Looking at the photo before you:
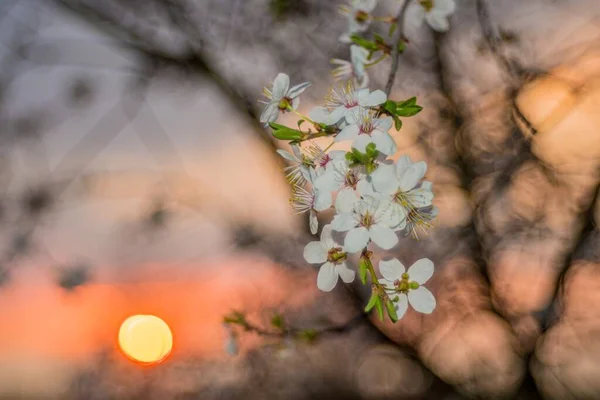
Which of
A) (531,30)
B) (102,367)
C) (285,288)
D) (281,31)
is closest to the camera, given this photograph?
(531,30)

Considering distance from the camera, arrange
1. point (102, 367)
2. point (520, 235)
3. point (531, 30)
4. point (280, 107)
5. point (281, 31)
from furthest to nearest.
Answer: point (102, 367), point (281, 31), point (520, 235), point (531, 30), point (280, 107)

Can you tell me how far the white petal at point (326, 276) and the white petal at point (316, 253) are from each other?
0.04ft

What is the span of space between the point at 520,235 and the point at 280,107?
7.29 feet

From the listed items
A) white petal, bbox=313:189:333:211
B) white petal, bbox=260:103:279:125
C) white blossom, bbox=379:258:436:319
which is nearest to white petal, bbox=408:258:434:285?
white blossom, bbox=379:258:436:319

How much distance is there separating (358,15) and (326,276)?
49 cm

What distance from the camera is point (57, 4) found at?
355 centimetres

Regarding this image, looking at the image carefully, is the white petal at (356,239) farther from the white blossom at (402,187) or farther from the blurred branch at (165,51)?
the blurred branch at (165,51)

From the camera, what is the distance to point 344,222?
33.9 inches

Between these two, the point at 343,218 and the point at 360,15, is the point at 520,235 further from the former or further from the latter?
the point at 343,218

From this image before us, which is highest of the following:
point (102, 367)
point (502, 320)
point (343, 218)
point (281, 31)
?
point (343, 218)

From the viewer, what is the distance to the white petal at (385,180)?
828mm

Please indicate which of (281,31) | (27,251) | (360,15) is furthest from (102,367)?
(360,15)

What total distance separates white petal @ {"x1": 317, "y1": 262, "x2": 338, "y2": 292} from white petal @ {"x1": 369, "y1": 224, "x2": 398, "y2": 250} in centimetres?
18

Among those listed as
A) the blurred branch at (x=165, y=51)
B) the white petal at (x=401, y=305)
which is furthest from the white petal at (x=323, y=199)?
the blurred branch at (x=165, y=51)
